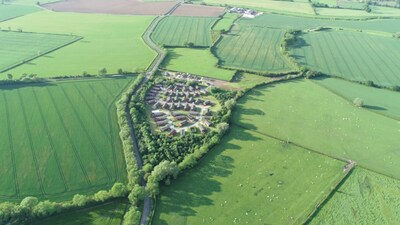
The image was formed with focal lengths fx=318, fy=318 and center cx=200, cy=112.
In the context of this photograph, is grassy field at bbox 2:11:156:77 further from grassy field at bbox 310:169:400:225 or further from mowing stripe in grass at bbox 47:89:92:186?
grassy field at bbox 310:169:400:225

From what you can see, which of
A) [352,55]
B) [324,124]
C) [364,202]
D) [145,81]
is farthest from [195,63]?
[364,202]

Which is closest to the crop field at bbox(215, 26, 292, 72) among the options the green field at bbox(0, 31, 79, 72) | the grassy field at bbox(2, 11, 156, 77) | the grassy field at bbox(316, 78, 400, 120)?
the grassy field at bbox(316, 78, 400, 120)

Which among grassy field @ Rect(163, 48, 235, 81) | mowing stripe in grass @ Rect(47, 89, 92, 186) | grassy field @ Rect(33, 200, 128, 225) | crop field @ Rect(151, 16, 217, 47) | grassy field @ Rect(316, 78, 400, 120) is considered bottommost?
grassy field @ Rect(33, 200, 128, 225)

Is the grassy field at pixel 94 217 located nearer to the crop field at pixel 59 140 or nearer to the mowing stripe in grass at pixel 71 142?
the crop field at pixel 59 140

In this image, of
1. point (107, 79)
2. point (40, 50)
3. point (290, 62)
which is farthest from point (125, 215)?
point (40, 50)

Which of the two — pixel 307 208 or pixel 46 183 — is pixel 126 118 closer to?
pixel 46 183

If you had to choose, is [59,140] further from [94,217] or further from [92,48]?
[92,48]
